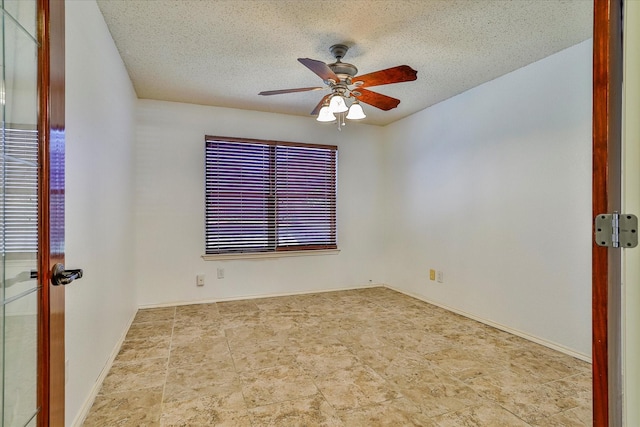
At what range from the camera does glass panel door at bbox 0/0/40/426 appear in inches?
35.5

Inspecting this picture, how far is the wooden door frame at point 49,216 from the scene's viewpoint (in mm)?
1021

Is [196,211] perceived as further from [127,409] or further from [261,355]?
[127,409]

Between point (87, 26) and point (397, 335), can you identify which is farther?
point (397, 335)

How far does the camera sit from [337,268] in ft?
15.1

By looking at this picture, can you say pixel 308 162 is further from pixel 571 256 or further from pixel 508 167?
pixel 571 256

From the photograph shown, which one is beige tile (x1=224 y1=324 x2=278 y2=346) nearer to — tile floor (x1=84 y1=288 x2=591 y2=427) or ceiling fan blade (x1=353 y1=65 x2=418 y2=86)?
tile floor (x1=84 y1=288 x2=591 y2=427)

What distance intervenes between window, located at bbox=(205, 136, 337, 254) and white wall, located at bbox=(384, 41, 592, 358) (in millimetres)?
1203

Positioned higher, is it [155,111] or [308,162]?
[155,111]

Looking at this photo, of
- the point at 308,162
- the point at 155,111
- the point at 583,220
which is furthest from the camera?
the point at 308,162

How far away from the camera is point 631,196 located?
79 cm

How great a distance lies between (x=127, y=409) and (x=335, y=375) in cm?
125

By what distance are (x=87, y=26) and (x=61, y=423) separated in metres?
1.97

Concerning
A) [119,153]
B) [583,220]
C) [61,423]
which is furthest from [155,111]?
[583,220]

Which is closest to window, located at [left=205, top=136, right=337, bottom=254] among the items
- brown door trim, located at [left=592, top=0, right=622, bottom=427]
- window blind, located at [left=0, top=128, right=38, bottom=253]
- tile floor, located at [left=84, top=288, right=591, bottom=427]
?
tile floor, located at [left=84, top=288, right=591, bottom=427]
